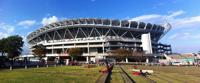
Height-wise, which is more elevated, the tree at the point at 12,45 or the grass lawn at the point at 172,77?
the tree at the point at 12,45

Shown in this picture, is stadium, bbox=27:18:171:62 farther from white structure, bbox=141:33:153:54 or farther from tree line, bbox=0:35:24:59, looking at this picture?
tree line, bbox=0:35:24:59

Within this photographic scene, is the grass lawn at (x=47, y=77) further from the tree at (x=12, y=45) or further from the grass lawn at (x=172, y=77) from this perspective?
the tree at (x=12, y=45)

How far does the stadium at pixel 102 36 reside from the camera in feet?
501

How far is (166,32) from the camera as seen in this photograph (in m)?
181

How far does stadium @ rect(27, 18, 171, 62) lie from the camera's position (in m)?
153

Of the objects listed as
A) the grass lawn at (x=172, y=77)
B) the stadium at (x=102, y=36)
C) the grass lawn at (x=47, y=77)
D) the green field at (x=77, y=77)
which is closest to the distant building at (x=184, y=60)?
the stadium at (x=102, y=36)

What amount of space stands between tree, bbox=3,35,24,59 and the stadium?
49619 mm

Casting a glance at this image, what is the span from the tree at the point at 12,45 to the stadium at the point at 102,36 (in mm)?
49619

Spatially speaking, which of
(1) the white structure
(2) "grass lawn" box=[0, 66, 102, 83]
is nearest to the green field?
(2) "grass lawn" box=[0, 66, 102, 83]

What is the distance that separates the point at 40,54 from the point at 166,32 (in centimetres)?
9573

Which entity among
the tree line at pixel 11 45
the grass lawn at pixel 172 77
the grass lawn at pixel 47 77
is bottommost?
the grass lawn at pixel 172 77

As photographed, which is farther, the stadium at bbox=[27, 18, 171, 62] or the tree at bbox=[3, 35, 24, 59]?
the stadium at bbox=[27, 18, 171, 62]

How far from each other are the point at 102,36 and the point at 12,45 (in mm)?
Answer: 65559

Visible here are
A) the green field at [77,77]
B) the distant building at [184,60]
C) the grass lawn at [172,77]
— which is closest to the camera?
the green field at [77,77]
